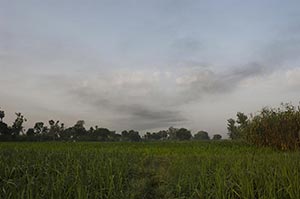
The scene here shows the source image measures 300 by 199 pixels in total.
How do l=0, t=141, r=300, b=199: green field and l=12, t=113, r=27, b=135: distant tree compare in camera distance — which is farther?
l=12, t=113, r=27, b=135: distant tree

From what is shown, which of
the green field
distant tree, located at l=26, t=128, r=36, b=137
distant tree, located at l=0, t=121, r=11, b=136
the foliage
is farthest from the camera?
distant tree, located at l=26, t=128, r=36, b=137

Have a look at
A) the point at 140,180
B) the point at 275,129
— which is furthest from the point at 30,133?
the point at 140,180

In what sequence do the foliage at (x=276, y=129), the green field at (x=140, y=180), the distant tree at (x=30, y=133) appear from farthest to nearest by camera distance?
1. the distant tree at (x=30, y=133)
2. the foliage at (x=276, y=129)
3. the green field at (x=140, y=180)

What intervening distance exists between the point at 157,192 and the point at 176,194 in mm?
590

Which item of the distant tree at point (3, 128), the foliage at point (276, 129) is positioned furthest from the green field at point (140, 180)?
the distant tree at point (3, 128)

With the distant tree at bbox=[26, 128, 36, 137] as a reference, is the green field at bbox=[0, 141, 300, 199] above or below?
below

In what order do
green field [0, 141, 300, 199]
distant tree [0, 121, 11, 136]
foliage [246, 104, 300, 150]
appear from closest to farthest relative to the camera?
green field [0, 141, 300, 199], foliage [246, 104, 300, 150], distant tree [0, 121, 11, 136]

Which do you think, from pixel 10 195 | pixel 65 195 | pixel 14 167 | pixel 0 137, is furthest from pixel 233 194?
pixel 0 137

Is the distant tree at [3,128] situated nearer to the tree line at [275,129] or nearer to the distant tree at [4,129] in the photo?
the distant tree at [4,129]

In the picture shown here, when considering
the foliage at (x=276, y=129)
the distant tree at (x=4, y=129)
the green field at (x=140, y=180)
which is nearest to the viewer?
the green field at (x=140, y=180)

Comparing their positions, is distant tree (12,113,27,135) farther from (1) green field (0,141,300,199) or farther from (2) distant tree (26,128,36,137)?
(1) green field (0,141,300,199)

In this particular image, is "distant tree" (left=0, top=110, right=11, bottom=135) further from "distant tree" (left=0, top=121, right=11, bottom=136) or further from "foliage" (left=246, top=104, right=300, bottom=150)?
"foliage" (left=246, top=104, right=300, bottom=150)

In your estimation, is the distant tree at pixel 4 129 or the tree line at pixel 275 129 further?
the distant tree at pixel 4 129

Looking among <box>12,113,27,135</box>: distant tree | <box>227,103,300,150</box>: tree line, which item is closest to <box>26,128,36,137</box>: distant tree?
<box>12,113,27,135</box>: distant tree
